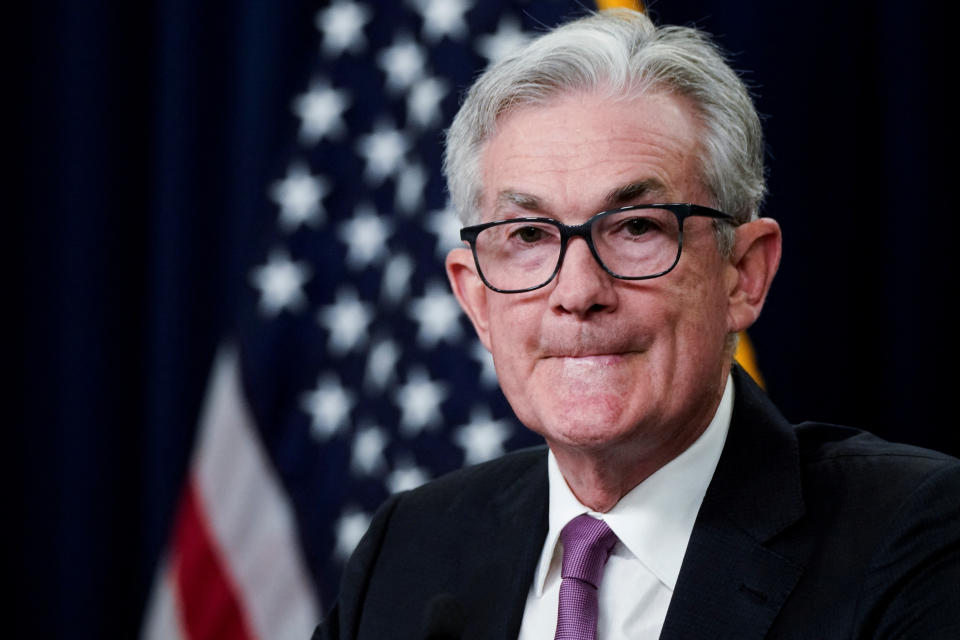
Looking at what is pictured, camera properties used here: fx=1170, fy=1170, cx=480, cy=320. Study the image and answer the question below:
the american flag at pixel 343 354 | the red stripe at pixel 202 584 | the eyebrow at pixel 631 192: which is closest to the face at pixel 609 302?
the eyebrow at pixel 631 192

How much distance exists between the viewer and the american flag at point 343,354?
288 centimetres

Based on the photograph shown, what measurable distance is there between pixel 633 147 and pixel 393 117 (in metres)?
1.44

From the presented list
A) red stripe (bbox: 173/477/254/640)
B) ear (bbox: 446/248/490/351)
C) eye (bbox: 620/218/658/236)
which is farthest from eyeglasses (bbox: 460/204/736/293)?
red stripe (bbox: 173/477/254/640)

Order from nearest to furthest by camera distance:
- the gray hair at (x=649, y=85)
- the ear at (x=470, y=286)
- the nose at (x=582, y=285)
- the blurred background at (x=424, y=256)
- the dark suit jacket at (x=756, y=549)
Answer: the dark suit jacket at (x=756, y=549), the nose at (x=582, y=285), the gray hair at (x=649, y=85), the ear at (x=470, y=286), the blurred background at (x=424, y=256)

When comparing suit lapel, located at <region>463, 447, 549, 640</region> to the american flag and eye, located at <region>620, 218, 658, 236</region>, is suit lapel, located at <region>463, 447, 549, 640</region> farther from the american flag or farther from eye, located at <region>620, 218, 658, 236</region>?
the american flag

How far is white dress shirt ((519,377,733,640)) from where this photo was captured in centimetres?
164

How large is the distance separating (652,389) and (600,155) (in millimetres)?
333

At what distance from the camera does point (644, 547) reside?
5.48ft

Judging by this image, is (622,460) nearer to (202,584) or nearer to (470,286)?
(470,286)

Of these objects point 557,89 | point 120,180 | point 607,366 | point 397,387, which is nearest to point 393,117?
point 397,387

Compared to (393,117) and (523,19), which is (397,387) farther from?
(523,19)

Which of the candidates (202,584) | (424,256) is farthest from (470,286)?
(202,584)

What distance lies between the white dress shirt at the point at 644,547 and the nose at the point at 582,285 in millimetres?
284

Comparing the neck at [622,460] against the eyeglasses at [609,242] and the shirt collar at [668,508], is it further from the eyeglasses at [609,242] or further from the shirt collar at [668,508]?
the eyeglasses at [609,242]
